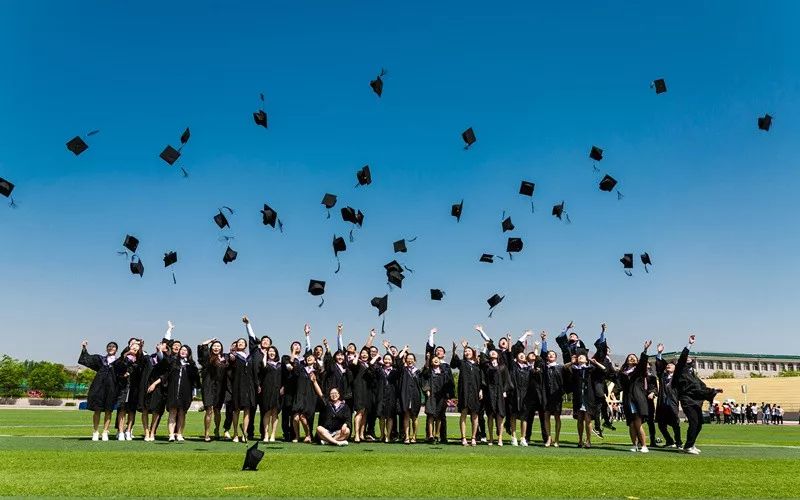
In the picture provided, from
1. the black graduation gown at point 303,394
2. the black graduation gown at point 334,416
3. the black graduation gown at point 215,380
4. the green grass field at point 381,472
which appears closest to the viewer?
the green grass field at point 381,472

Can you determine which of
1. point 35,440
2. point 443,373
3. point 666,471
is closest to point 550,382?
point 443,373

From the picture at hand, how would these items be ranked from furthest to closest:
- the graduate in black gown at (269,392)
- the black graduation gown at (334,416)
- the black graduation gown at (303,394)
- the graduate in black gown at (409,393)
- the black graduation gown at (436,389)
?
the black graduation gown at (436,389) < the graduate in black gown at (409,393) < the black graduation gown at (303,394) < the graduate in black gown at (269,392) < the black graduation gown at (334,416)

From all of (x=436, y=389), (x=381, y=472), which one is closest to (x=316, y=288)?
(x=436, y=389)

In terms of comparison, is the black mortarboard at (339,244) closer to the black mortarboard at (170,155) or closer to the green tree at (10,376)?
the black mortarboard at (170,155)

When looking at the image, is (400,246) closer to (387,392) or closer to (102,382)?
(387,392)

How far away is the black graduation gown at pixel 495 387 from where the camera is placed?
13.1m

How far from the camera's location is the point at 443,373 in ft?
45.1

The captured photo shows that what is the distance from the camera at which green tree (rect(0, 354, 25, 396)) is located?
7756cm

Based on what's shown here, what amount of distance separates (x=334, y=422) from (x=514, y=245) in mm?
6461


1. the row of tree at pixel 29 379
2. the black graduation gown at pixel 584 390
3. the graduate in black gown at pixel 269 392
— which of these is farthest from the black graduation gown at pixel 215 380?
the row of tree at pixel 29 379

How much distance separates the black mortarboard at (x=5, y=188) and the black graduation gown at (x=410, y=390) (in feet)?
27.9

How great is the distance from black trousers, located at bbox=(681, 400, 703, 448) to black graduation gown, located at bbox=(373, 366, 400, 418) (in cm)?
539

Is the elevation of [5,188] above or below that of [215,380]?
above

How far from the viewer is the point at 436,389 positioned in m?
13.6
